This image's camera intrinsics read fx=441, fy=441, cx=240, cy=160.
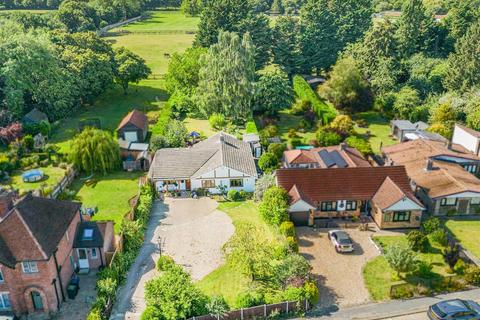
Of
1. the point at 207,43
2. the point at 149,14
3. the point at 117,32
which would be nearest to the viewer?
the point at 207,43

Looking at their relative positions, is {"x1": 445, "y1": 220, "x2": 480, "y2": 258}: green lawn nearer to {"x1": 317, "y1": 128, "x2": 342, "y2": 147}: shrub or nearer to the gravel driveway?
the gravel driveway

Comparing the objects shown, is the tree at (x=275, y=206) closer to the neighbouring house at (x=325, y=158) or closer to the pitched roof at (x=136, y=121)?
the neighbouring house at (x=325, y=158)

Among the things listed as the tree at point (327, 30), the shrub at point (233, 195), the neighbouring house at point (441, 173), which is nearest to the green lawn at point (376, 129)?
the neighbouring house at point (441, 173)

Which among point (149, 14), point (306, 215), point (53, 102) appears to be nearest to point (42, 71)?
point (53, 102)

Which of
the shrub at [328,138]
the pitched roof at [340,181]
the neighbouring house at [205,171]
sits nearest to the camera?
the pitched roof at [340,181]

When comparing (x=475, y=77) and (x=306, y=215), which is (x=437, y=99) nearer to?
(x=475, y=77)

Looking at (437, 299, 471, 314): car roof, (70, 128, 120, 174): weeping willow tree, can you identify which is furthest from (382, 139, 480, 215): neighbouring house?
(70, 128, 120, 174): weeping willow tree

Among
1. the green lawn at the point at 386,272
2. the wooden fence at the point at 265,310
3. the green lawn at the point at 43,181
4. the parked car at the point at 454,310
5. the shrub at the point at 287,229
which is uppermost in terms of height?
the shrub at the point at 287,229
